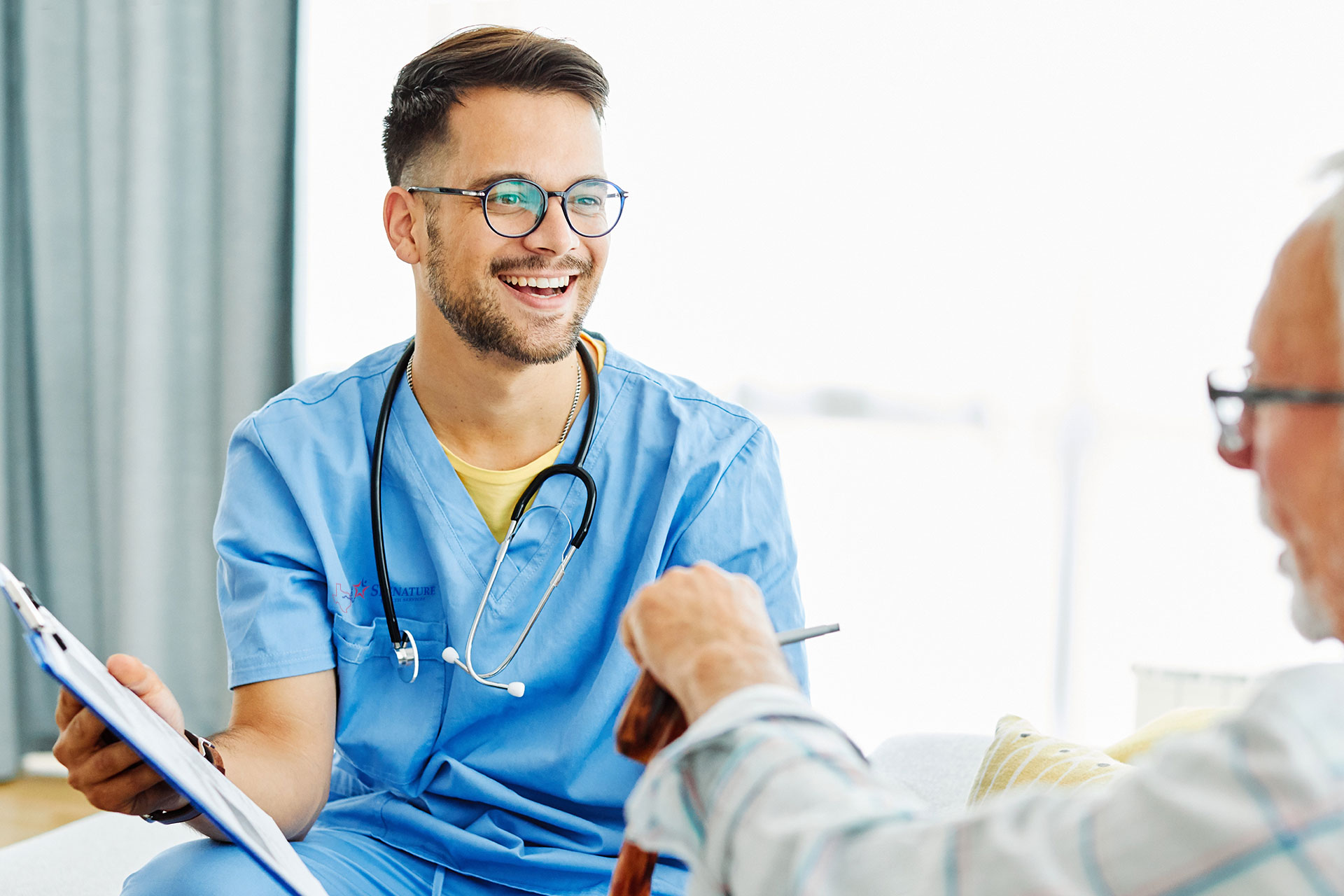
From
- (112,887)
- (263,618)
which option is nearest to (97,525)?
(112,887)

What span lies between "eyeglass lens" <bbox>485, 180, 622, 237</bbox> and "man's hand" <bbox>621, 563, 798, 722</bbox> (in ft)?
2.53

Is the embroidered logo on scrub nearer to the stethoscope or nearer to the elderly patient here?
the stethoscope

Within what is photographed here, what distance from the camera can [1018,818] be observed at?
0.61 m

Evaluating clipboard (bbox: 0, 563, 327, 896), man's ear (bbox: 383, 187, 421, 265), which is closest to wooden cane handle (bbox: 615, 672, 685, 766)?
clipboard (bbox: 0, 563, 327, 896)

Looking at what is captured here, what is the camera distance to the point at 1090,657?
8.66ft

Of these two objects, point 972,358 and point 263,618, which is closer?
point 263,618

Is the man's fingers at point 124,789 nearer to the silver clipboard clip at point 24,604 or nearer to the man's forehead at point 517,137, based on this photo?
the silver clipboard clip at point 24,604

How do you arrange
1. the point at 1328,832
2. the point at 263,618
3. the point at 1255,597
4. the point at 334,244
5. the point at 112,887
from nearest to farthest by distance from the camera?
the point at 1328,832
the point at 263,618
the point at 112,887
the point at 1255,597
the point at 334,244

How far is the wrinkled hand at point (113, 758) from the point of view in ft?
3.41

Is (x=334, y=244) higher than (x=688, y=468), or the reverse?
(x=334, y=244)

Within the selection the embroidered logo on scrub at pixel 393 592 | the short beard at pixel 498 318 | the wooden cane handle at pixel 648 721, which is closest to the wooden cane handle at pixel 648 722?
the wooden cane handle at pixel 648 721

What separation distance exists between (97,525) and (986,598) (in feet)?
7.55

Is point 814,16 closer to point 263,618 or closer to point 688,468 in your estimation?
point 688,468

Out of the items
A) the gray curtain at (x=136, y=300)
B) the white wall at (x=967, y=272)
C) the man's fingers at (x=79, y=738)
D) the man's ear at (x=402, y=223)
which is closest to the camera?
the man's fingers at (x=79, y=738)
